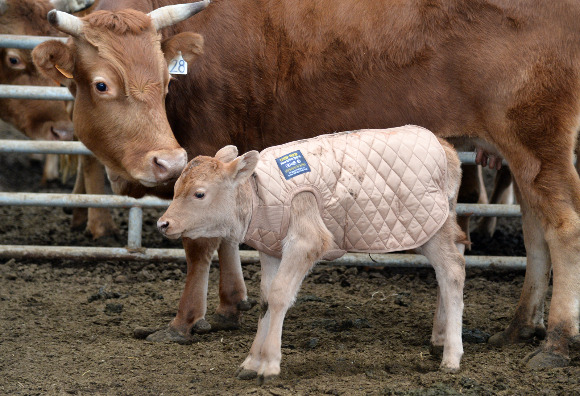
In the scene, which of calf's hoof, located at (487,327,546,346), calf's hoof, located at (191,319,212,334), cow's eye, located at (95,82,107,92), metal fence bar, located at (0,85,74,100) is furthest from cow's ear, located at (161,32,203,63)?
calf's hoof, located at (487,327,546,346)

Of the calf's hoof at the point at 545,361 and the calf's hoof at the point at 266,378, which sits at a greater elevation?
the calf's hoof at the point at 545,361

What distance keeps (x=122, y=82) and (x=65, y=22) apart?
1.49ft

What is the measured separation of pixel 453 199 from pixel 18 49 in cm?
482

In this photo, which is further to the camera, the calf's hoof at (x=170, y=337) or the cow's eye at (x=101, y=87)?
the calf's hoof at (x=170, y=337)

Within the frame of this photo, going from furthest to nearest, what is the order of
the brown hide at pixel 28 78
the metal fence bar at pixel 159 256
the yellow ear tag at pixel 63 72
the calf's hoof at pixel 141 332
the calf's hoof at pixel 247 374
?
the brown hide at pixel 28 78, the metal fence bar at pixel 159 256, the calf's hoof at pixel 141 332, the yellow ear tag at pixel 63 72, the calf's hoof at pixel 247 374

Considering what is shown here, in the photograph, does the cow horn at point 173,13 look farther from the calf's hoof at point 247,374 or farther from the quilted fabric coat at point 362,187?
the calf's hoof at point 247,374

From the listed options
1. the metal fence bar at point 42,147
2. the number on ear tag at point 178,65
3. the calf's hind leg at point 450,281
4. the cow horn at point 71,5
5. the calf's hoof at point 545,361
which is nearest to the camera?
the calf's hind leg at point 450,281

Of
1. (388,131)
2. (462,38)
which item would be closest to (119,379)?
(388,131)

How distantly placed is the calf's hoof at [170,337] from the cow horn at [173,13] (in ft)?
6.09

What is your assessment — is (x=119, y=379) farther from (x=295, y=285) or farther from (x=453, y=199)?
(x=453, y=199)

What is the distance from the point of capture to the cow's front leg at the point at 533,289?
15.9 ft

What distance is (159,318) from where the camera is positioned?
5363 mm

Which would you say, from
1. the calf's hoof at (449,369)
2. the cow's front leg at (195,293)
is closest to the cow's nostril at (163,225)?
the cow's front leg at (195,293)

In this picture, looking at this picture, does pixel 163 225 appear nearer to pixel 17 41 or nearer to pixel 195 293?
pixel 195 293
